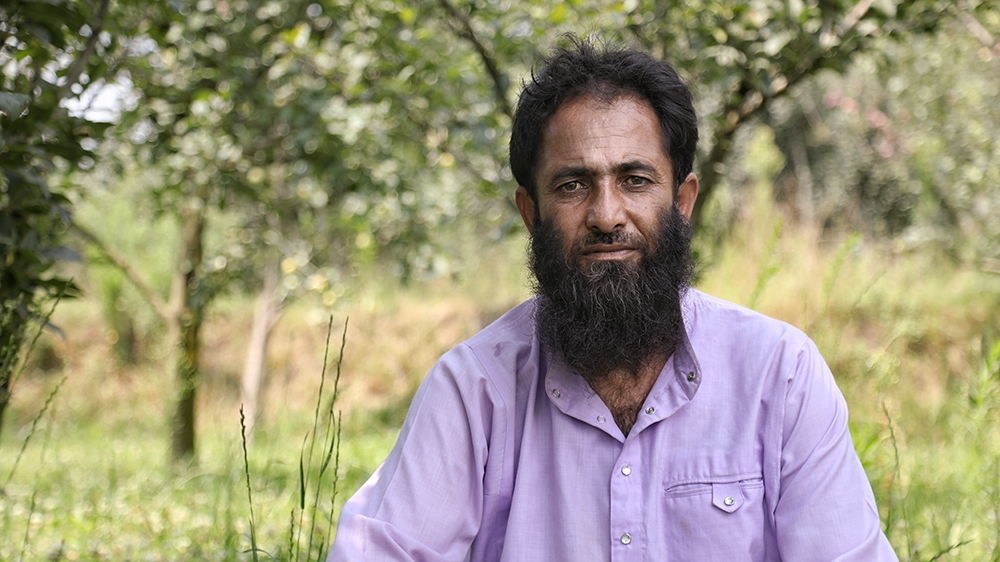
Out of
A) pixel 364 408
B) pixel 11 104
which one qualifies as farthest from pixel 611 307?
pixel 364 408

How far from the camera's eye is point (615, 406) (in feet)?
6.56

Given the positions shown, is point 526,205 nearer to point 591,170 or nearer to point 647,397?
point 591,170

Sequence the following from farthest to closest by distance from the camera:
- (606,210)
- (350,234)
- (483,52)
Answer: (350,234)
(483,52)
(606,210)

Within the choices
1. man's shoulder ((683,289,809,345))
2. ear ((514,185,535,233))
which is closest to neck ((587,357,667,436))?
man's shoulder ((683,289,809,345))

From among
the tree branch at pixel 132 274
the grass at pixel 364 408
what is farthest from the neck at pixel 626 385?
the tree branch at pixel 132 274

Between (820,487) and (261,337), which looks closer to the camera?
(820,487)

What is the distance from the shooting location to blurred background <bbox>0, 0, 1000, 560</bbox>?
2570 millimetres

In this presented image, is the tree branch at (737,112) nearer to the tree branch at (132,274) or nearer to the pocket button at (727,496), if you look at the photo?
the pocket button at (727,496)

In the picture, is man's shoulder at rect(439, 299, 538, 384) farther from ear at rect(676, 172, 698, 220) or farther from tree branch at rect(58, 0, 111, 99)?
tree branch at rect(58, 0, 111, 99)

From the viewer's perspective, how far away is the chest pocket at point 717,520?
5.67ft

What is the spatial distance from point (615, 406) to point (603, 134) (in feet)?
2.18

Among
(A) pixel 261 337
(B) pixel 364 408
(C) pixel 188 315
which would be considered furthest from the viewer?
(B) pixel 364 408

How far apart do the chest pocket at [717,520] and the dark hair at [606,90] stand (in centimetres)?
78

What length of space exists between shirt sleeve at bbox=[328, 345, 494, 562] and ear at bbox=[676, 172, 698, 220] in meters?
0.75
